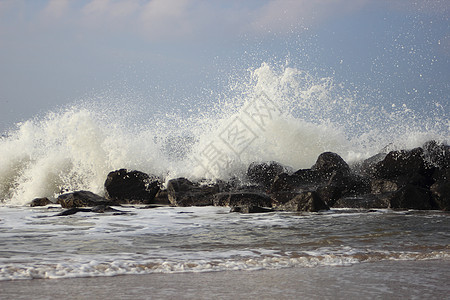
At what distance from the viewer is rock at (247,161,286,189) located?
11.0 meters

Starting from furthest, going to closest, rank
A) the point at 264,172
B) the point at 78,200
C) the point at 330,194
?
the point at 264,172, the point at 78,200, the point at 330,194

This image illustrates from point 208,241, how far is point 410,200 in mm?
4658

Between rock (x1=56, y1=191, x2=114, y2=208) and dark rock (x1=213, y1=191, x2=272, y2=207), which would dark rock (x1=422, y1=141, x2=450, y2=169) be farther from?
rock (x1=56, y1=191, x2=114, y2=208)

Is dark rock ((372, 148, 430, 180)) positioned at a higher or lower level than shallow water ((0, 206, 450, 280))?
higher

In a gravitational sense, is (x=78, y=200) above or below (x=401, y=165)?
below

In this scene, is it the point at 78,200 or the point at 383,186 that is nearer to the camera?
the point at 383,186

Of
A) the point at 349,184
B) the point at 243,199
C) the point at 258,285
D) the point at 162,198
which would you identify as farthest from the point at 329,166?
the point at 258,285

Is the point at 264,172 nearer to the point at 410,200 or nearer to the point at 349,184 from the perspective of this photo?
the point at 349,184

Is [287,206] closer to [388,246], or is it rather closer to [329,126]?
[388,246]

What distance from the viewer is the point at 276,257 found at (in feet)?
12.9

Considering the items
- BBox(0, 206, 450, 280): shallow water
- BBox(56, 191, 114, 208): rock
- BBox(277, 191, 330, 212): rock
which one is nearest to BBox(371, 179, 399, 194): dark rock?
BBox(0, 206, 450, 280): shallow water

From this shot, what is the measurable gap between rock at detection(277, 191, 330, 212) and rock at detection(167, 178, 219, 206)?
6.53ft

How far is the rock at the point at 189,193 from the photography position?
9719mm

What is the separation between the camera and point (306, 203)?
8.02 m
